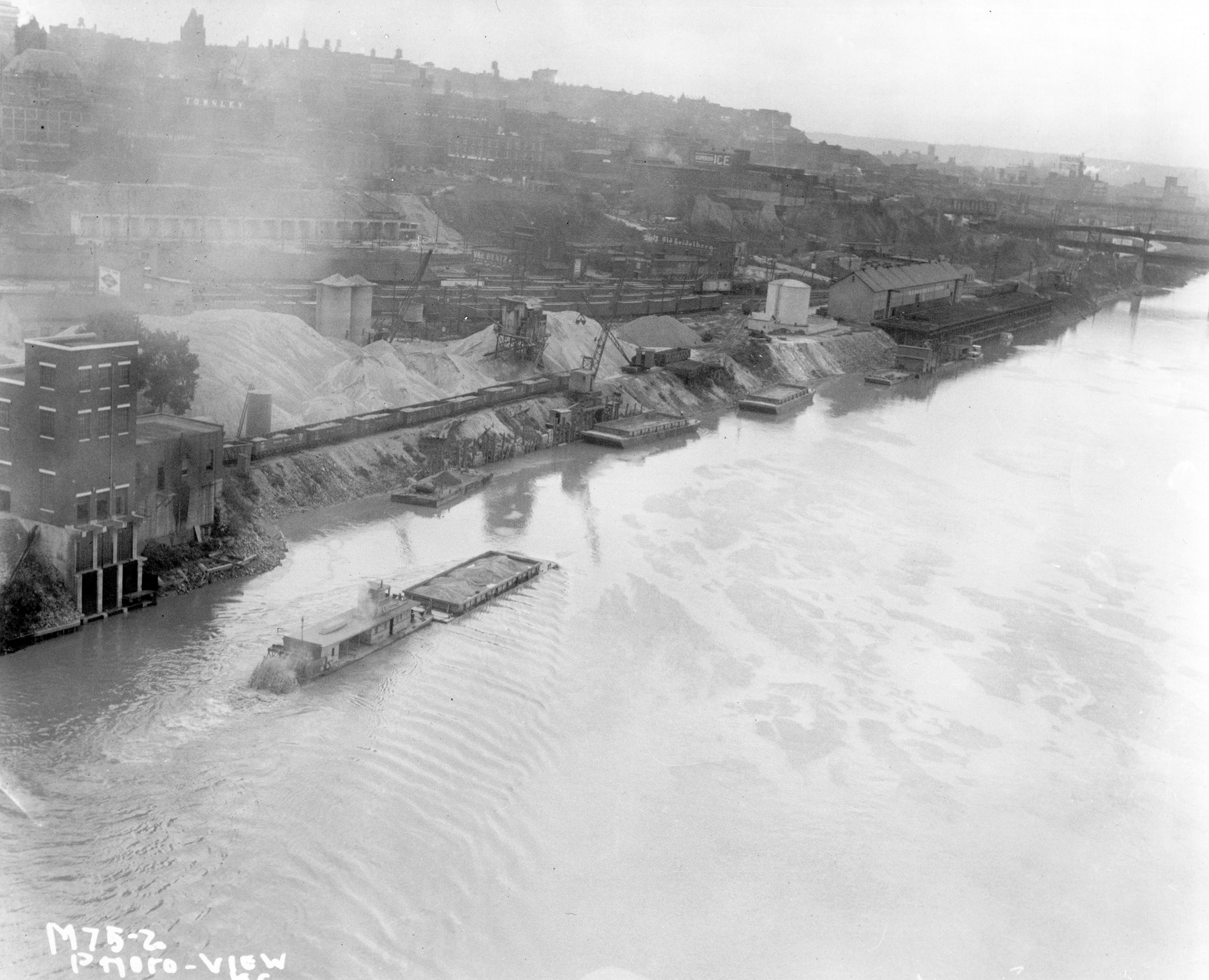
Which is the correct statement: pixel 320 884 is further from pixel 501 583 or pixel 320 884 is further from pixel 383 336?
pixel 383 336

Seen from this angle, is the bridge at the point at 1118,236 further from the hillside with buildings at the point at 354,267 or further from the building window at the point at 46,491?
the building window at the point at 46,491

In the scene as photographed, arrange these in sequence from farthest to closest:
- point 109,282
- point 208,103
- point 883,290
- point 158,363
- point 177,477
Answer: point 208,103, point 883,290, point 109,282, point 158,363, point 177,477

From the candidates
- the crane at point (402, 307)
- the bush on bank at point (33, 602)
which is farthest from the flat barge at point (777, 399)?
the bush on bank at point (33, 602)

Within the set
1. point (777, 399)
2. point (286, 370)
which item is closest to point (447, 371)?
point (286, 370)

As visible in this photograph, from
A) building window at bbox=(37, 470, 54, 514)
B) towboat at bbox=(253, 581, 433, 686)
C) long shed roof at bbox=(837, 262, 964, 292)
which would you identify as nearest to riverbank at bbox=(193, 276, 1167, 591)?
building window at bbox=(37, 470, 54, 514)

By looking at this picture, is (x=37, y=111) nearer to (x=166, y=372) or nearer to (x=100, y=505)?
(x=166, y=372)

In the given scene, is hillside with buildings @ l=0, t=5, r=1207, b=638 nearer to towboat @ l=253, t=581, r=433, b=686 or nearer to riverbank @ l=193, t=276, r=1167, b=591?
riverbank @ l=193, t=276, r=1167, b=591

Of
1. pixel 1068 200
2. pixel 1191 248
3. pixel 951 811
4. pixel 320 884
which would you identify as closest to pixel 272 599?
pixel 320 884
